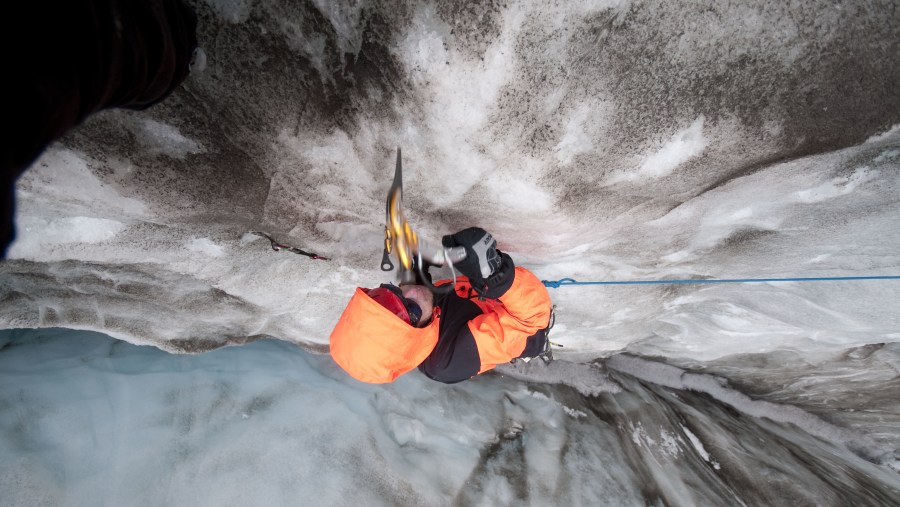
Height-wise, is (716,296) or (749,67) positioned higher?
(749,67)

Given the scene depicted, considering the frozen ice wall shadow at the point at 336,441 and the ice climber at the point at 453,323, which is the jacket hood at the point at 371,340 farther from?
the frozen ice wall shadow at the point at 336,441

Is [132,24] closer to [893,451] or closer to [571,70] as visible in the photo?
[571,70]

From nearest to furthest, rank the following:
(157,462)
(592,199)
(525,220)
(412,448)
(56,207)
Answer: (56,207), (592,199), (525,220), (157,462), (412,448)

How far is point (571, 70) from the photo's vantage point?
5.43 ft

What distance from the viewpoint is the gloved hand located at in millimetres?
2039

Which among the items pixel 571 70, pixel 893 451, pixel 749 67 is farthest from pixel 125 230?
pixel 893 451

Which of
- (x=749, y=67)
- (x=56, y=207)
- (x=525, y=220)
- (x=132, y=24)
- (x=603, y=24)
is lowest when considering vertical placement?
(x=56, y=207)

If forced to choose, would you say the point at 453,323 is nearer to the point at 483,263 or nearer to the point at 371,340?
the point at 483,263

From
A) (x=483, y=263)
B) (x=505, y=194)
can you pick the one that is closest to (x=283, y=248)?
(x=483, y=263)

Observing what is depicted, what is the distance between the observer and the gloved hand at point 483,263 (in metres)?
2.04

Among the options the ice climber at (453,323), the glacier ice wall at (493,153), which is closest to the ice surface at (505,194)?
the glacier ice wall at (493,153)

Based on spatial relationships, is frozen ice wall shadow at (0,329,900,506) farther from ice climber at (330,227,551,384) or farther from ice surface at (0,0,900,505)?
ice climber at (330,227,551,384)

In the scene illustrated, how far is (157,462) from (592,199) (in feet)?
10.0

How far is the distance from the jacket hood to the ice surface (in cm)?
68
